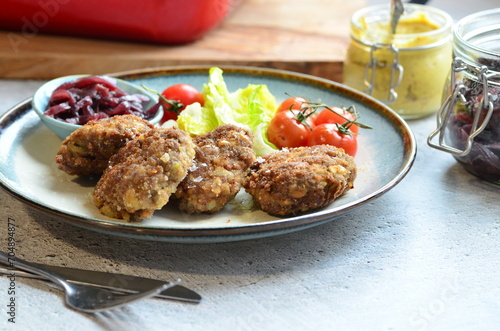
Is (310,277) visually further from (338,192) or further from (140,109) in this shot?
(140,109)

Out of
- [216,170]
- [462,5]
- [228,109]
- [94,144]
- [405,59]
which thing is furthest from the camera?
[462,5]

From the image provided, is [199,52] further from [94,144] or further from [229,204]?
[229,204]

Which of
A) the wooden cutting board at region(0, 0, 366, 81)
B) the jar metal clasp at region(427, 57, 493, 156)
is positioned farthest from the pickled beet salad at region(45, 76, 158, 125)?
the jar metal clasp at region(427, 57, 493, 156)

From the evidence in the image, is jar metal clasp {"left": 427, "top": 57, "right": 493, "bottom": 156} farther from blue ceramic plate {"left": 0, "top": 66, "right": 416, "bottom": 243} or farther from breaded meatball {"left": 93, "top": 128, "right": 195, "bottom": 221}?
breaded meatball {"left": 93, "top": 128, "right": 195, "bottom": 221}

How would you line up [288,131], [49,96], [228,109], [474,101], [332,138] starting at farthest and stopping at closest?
1. [228,109]
2. [49,96]
3. [288,131]
4. [332,138]
5. [474,101]

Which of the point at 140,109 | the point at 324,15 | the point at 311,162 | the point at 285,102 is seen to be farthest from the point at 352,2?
the point at 311,162

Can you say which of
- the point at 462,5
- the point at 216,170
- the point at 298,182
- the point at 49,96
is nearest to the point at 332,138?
the point at 298,182

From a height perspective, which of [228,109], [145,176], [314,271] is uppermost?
[145,176]
